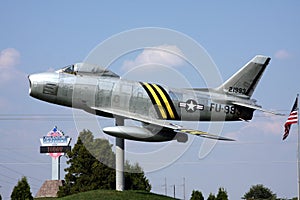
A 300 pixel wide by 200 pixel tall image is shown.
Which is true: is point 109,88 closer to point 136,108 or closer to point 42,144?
point 136,108

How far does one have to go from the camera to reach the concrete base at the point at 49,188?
10059 cm

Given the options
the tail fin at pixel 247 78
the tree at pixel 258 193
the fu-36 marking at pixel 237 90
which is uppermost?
the tail fin at pixel 247 78

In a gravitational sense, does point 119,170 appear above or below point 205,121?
below

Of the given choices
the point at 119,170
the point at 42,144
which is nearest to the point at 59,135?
the point at 42,144

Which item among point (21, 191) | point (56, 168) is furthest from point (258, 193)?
point (21, 191)

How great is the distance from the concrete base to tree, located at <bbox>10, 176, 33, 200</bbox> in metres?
29.2

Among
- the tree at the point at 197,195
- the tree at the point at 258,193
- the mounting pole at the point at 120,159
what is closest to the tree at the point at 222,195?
the tree at the point at 197,195

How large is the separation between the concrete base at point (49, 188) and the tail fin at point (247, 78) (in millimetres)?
56604

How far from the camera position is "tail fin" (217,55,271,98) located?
4862cm

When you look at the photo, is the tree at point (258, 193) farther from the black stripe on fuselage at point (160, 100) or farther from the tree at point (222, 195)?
the black stripe on fuselage at point (160, 100)

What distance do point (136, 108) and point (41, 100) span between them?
629cm

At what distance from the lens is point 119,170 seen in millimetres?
52562

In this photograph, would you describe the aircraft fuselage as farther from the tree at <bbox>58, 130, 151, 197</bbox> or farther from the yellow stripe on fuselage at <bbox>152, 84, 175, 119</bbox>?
the tree at <bbox>58, 130, 151, 197</bbox>

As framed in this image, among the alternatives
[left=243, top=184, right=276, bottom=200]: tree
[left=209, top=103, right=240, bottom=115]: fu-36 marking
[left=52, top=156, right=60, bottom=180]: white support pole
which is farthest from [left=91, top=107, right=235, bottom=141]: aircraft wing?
[left=243, top=184, right=276, bottom=200]: tree
